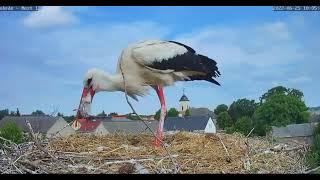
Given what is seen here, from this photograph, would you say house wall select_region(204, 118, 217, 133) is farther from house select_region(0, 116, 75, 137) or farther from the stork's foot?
house select_region(0, 116, 75, 137)

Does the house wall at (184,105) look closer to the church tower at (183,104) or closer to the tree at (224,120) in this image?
the church tower at (183,104)

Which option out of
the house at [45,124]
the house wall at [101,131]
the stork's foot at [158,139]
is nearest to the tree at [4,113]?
the house at [45,124]

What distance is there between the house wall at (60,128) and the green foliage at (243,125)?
38.3 inches

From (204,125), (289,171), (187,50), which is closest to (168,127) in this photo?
(204,125)

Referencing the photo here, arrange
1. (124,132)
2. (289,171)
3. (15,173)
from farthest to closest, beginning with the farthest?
(124,132), (289,171), (15,173)

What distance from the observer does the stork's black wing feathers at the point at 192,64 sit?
4.46 meters

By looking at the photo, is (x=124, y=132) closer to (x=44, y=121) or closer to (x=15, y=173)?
(x=44, y=121)

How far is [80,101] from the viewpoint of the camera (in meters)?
4.46

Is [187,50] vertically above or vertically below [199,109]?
above

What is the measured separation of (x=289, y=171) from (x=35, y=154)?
55.0 inches

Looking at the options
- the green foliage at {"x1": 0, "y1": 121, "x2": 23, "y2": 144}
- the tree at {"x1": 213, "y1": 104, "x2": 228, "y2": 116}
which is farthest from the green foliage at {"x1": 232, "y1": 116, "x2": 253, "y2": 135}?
the green foliage at {"x1": 0, "y1": 121, "x2": 23, "y2": 144}

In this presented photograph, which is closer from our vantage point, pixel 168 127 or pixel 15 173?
pixel 15 173

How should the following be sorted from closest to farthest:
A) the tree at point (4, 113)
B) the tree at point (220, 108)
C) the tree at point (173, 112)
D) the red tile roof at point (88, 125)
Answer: the tree at point (4, 113) < the tree at point (220, 108) < the red tile roof at point (88, 125) < the tree at point (173, 112)

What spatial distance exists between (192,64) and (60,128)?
86 centimetres
